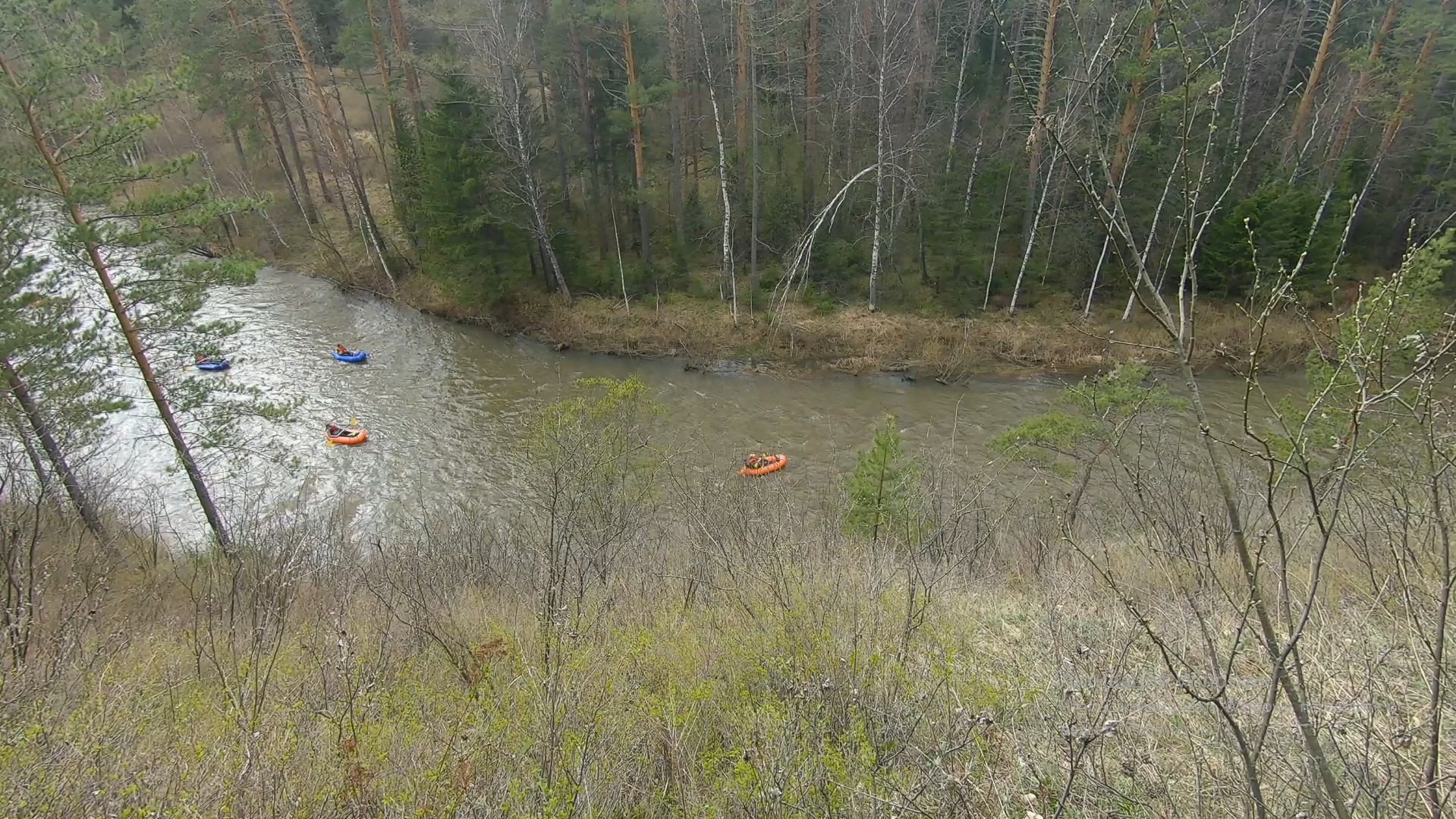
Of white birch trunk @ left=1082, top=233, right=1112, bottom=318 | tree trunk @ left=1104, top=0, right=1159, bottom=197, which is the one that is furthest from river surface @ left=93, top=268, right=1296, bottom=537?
tree trunk @ left=1104, top=0, right=1159, bottom=197

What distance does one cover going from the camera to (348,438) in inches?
626

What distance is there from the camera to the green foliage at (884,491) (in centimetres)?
975

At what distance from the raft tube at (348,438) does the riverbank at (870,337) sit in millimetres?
6716

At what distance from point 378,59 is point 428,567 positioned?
18242 millimetres

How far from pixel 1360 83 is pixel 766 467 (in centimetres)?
1810

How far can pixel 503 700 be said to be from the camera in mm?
4438

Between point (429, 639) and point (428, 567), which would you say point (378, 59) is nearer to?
point (428, 567)

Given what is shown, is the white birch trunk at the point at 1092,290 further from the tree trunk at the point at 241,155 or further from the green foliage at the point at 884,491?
the tree trunk at the point at 241,155

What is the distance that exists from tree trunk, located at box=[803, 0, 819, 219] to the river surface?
7111 millimetres

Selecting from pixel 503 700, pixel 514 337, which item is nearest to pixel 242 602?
pixel 503 700

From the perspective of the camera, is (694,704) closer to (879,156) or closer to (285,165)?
(879,156)

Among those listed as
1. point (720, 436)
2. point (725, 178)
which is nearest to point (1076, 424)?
point (720, 436)

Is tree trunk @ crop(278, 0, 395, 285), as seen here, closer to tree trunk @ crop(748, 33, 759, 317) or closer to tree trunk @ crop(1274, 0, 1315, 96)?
tree trunk @ crop(748, 33, 759, 317)

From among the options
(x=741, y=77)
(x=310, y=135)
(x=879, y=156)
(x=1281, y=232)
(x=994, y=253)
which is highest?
(x=741, y=77)
